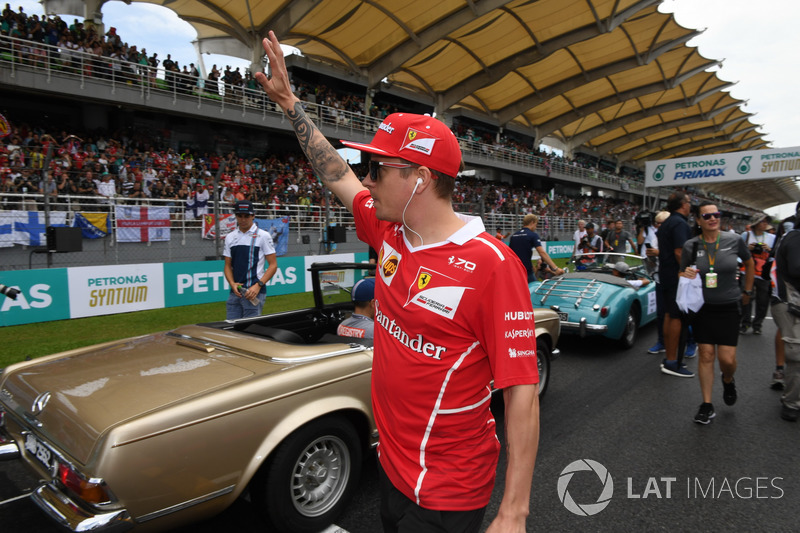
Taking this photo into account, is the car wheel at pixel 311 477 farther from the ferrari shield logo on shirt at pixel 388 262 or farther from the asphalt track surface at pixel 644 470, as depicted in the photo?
the ferrari shield logo on shirt at pixel 388 262

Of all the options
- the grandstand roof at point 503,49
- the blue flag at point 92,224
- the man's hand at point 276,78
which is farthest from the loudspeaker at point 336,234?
the grandstand roof at point 503,49

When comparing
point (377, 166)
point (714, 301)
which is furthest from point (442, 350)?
point (714, 301)

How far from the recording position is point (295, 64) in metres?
24.5

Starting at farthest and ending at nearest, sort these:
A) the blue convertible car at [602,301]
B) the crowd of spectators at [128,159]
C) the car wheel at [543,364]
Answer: the crowd of spectators at [128,159] → the blue convertible car at [602,301] → the car wheel at [543,364]

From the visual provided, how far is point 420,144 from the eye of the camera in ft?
4.52

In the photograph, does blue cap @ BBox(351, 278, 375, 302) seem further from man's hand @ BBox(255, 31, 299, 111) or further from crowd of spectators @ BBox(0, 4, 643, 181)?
crowd of spectators @ BBox(0, 4, 643, 181)

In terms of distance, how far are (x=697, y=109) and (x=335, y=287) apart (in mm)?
46732

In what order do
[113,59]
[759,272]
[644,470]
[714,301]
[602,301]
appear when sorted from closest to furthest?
1. [644,470]
2. [714,301]
3. [602,301]
4. [759,272]
5. [113,59]

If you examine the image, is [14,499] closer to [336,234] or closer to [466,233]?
[466,233]

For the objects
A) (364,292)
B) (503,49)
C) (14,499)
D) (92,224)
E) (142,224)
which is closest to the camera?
(14,499)

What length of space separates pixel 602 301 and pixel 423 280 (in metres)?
5.24

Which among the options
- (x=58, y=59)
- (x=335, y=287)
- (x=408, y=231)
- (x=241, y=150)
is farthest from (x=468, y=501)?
(x=241, y=150)

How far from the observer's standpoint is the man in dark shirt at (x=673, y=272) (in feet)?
16.8

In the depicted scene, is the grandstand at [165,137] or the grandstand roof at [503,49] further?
the grandstand roof at [503,49]
